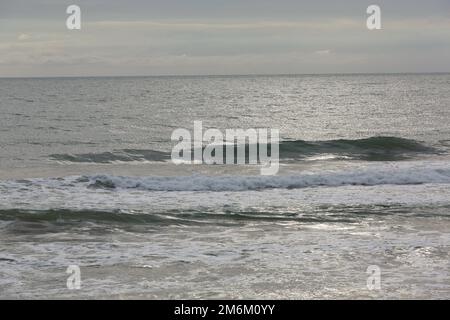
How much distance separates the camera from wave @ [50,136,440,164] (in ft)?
86.2

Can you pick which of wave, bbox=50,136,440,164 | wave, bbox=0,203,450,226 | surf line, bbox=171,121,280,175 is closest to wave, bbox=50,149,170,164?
wave, bbox=50,136,440,164

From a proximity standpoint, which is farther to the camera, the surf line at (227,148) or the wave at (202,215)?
the surf line at (227,148)

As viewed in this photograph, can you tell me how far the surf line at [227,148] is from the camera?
25328mm

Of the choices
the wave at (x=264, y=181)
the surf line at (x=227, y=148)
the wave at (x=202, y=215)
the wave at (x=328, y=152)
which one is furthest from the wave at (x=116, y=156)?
the wave at (x=202, y=215)

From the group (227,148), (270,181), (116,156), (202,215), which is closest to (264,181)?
(270,181)

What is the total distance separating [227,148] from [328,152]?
15.3 ft

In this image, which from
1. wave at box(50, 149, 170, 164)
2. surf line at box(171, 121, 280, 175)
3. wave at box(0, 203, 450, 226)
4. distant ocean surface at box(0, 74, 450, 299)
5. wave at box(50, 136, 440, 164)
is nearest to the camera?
distant ocean surface at box(0, 74, 450, 299)

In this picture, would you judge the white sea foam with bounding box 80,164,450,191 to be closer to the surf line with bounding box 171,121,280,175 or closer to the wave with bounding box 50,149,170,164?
the surf line with bounding box 171,121,280,175

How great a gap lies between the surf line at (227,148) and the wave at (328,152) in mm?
387

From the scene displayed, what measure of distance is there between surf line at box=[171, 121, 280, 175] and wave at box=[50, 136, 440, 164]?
39cm

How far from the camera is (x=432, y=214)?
14586mm

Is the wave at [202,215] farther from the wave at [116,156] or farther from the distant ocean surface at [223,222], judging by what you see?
the wave at [116,156]

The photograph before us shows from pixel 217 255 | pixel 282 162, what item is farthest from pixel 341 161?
pixel 217 255

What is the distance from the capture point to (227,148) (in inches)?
1155
